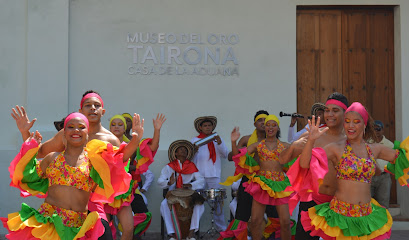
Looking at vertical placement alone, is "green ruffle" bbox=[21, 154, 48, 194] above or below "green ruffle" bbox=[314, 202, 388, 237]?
above

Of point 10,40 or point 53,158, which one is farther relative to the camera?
point 10,40

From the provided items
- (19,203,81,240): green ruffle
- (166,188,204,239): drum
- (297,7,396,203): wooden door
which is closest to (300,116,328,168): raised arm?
(19,203,81,240): green ruffle

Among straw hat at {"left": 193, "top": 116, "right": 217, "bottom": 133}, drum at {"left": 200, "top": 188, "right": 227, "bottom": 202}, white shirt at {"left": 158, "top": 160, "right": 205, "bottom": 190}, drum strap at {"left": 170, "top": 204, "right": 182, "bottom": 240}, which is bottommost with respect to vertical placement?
drum strap at {"left": 170, "top": 204, "right": 182, "bottom": 240}

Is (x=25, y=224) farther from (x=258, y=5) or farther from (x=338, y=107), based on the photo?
(x=258, y=5)

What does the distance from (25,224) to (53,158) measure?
2.26ft

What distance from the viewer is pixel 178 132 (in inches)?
423

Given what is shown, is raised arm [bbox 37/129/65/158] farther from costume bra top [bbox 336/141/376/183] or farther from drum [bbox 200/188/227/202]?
drum [bbox 200/188/227/202]

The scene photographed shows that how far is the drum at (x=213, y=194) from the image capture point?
9.61 meters

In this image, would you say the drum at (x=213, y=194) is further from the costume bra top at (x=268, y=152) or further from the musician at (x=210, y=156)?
the costume bra top at (x=268, y=152)

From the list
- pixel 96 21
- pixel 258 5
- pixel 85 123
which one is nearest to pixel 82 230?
pixel 85 123

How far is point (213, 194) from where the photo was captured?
9609 mm

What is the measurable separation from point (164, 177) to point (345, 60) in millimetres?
3997

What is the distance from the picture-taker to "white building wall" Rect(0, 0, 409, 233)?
10.4 meters

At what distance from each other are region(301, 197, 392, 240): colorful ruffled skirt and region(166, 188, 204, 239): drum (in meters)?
3.64
